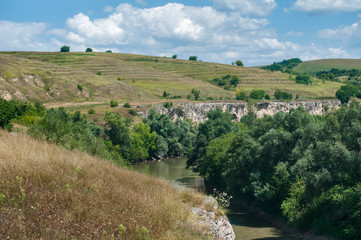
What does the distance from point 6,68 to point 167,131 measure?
45.5m

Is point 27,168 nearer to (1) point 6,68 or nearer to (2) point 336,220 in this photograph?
(2) point 336,220

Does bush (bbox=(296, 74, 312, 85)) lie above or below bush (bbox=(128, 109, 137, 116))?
above

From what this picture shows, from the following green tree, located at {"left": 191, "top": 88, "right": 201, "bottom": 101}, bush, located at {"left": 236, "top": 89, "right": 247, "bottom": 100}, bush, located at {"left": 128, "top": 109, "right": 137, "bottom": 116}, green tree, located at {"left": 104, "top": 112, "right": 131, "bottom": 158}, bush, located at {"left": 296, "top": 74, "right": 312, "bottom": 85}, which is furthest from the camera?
bush, located at {"left": 296, "top": 74, "right": 312, "bottom": 85}

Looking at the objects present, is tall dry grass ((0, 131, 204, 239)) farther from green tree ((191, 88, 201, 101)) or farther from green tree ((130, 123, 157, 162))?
green tree ((191, 88, 201, 101))

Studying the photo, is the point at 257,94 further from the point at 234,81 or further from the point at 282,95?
the point at 234,81

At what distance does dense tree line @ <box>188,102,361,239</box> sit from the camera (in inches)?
1127

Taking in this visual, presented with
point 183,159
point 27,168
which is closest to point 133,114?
Result: point 183,159

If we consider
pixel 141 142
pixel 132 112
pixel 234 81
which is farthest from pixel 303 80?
pixel 141 142

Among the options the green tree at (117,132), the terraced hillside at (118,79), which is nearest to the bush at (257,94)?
the terraced hillside at (118,79)

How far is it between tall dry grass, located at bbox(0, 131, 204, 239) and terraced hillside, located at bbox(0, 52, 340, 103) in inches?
3004

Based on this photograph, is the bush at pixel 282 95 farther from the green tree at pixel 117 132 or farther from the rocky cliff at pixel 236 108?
the green tree at pixel 117 132

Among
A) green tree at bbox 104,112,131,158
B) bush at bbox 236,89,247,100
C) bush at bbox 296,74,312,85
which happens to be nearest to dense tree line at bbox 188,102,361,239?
green tree at bbox 104,112,131,158

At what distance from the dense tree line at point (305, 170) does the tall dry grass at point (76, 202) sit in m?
19.1

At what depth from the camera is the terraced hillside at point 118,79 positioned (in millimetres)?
104562
